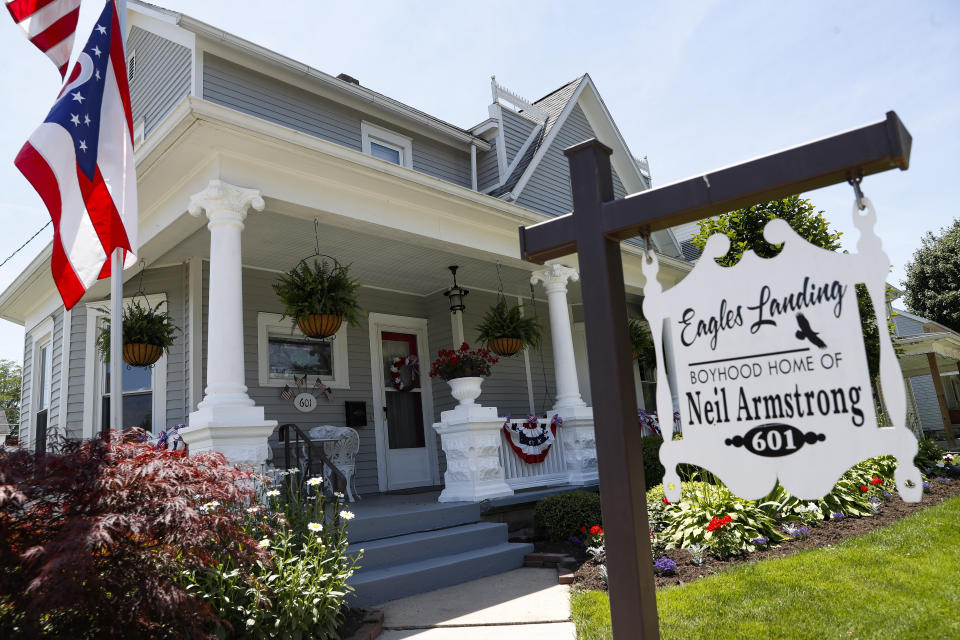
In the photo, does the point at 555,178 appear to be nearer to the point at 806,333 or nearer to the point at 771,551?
the point at 771,551

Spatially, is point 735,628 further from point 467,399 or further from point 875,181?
point 467,399

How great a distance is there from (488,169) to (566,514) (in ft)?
20.7

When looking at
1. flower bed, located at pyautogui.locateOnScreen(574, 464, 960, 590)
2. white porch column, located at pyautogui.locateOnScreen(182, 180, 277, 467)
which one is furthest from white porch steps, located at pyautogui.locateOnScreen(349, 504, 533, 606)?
white porch column, located at pyautogui.locateOnScreen(182, 180, 277, 467)

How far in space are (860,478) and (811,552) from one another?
234 centimetres

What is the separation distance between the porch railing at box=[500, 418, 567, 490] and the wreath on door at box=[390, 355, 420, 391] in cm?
218

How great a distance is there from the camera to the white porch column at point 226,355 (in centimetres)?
468

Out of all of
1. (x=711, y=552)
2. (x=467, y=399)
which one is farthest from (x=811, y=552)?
(x=467, y=399)

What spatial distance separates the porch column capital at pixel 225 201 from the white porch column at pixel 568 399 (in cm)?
368

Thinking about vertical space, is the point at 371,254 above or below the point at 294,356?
above

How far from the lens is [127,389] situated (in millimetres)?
7434

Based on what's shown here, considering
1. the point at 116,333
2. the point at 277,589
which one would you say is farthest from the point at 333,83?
the point at 277,589

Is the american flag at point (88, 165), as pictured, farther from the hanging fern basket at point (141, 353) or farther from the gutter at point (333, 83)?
the gutter at point (333, 83)

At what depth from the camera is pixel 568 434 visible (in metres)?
7.69

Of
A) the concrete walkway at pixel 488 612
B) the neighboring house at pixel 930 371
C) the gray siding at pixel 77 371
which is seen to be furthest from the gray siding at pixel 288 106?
the neighboring house at pixel 930 371
